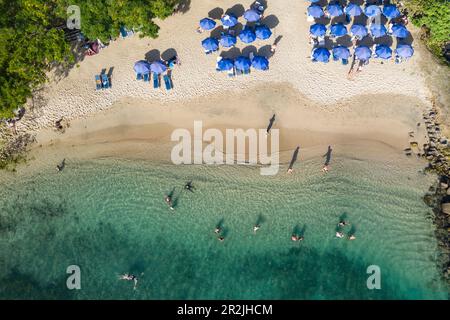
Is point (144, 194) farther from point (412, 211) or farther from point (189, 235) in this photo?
point (412, 211)

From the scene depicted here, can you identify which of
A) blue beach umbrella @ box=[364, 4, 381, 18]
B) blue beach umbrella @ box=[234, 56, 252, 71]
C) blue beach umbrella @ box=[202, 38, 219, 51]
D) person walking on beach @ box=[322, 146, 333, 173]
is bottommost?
person walking on beach @ box=[322, 146, 333, 173]

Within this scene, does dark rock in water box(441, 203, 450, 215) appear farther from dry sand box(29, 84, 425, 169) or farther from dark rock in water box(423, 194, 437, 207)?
dry sand box(29, 84, 425, 169)

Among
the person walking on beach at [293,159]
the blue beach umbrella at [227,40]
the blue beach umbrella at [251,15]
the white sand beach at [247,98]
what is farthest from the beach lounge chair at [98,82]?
the person walking on beach at [293,159]

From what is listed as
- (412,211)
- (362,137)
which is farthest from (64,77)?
(412,211)

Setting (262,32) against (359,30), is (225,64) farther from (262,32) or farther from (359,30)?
Answer: (359,30)

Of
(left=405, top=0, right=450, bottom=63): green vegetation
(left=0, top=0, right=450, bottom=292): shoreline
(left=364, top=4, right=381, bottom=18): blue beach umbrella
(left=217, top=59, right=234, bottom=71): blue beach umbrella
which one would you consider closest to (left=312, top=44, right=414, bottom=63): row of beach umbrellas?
(left=0, top=0, right=450, bottom=292): shoreline
